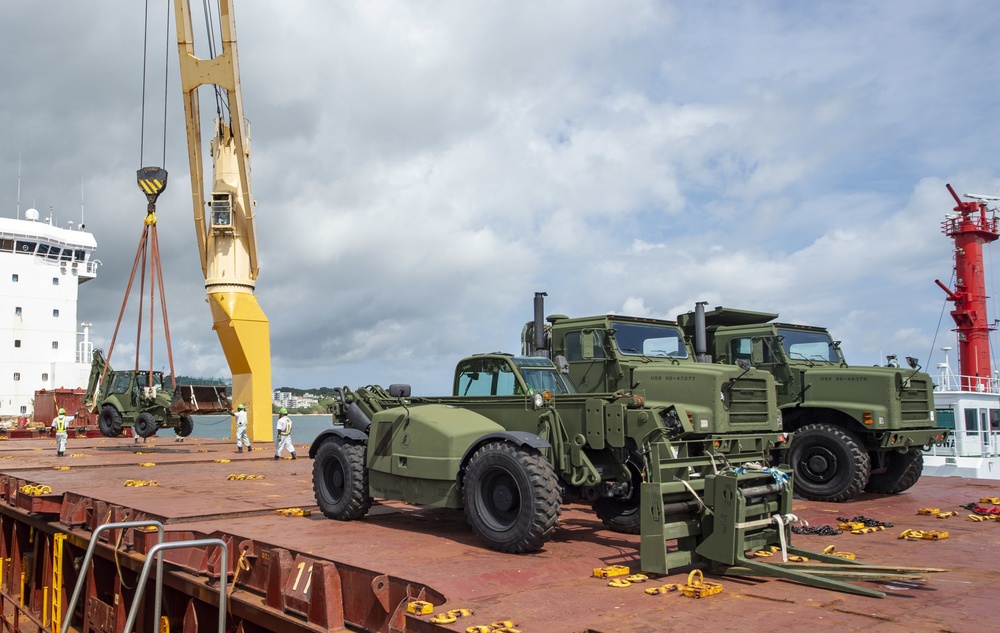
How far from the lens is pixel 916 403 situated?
10938 mm

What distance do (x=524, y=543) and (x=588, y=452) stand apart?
126 centimetres

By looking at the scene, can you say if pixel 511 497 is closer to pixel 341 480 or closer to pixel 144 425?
pixel 341 480

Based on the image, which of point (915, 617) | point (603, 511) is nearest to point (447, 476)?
point (603, 511)

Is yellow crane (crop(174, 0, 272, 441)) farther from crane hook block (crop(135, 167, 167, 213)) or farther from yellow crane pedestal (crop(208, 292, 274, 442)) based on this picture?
crane hook block (crop(135, 167, 167, 213))

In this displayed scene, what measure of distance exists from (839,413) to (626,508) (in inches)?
198

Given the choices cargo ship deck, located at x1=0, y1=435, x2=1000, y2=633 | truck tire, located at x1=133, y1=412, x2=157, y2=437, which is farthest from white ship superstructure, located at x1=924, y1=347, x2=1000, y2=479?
truck tire, located at x1=133, y1=412, x2=157, y2=437

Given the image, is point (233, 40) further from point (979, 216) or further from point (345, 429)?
point (979, 216)

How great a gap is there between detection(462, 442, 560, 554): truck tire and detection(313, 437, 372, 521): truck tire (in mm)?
1740

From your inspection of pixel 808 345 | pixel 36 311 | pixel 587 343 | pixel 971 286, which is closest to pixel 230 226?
pixel 587 343

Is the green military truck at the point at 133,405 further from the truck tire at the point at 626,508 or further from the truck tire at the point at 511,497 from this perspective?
the truck tire at the point at 511,497

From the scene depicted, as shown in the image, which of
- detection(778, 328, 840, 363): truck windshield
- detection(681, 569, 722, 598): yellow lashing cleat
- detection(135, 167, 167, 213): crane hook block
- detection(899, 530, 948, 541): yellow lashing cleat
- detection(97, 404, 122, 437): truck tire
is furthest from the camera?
detection(97, 404, 122, 437): truck tire

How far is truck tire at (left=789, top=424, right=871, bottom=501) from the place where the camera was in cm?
1012

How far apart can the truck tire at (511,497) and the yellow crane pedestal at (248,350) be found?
51.6 feet

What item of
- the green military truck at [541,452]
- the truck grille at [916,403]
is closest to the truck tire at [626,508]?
the green military truck at [541,452]
